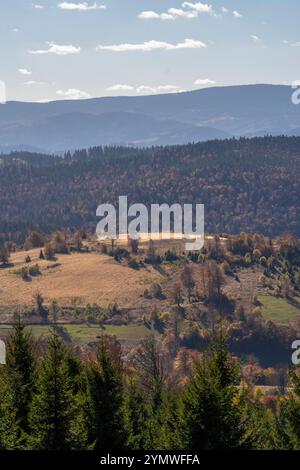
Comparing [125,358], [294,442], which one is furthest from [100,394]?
[125,358]

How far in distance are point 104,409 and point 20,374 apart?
8.95 meters

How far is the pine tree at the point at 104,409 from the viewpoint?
5862 centimetres

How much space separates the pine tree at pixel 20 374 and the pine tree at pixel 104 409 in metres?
5.27

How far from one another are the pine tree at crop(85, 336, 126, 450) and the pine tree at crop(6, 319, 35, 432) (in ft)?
17.3

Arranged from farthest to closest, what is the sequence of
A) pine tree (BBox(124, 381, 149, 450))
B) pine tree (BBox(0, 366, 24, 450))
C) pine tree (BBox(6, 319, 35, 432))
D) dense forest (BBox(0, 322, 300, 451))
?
1. pine tree (BBox(124, 381, 149, 450))
2. pine tree (BBox(6, 319, 35, 432))
3. pine tree (BBox(0, 366, 24, 450))
4. dense forest (BBox(0, 322, 300, 451))

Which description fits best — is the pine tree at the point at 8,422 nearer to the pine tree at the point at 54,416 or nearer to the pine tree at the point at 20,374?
the pine tree at the point at 20,374

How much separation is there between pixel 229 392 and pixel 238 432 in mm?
2858

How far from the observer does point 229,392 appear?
2103 inches

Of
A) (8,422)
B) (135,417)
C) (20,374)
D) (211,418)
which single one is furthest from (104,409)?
(135,417)

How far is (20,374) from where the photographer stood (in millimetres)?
64062

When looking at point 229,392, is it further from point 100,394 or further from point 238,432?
point 100,394

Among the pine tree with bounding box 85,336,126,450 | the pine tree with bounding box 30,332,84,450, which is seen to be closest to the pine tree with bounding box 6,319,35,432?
the pine tree with bounding box 85,336,126,450

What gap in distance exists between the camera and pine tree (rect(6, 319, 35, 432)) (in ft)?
202

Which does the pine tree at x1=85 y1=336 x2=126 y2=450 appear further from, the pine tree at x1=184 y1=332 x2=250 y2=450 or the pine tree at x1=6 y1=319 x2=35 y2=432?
the pine tree at x1=184 y1=332 x2=250 y2=450
